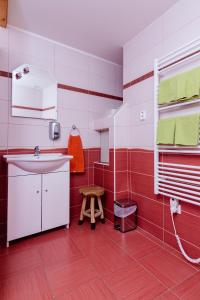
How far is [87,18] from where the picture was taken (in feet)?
5.46

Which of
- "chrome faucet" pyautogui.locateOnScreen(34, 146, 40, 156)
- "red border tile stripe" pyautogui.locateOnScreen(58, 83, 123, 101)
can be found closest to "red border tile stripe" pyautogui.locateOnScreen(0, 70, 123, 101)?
"red border tile stripe" pyautogui.locateOnScreen(58, 83, 123, 101)

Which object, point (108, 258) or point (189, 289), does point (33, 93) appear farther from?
point (189, 289)

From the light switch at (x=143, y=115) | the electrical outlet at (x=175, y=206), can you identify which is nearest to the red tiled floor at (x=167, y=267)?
the electrical outlet at (x=175, y=206)

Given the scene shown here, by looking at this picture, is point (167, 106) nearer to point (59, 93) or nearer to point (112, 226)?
point (59, 93)

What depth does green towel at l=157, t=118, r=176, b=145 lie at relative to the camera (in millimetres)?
1392

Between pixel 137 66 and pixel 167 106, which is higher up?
pixel 137 66

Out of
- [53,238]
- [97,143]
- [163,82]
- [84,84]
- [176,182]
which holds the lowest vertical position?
[53,238]

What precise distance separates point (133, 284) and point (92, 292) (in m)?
0.27

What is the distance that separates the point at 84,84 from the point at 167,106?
1182 mm

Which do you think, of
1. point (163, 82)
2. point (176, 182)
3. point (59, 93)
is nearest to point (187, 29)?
point (163, 82)

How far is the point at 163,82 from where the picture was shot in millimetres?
1471

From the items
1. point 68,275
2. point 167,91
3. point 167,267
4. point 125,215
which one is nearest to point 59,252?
point 68,275

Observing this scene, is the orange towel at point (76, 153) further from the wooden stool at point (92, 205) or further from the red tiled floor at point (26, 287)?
the red tiled floor at point (26, 287)

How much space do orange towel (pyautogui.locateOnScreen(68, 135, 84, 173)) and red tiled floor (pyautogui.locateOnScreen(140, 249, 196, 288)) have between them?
3.76 feet
